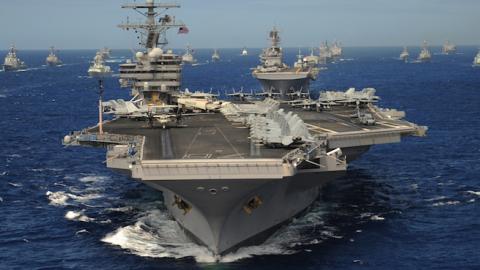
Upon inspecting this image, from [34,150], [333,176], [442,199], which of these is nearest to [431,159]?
[442,199]

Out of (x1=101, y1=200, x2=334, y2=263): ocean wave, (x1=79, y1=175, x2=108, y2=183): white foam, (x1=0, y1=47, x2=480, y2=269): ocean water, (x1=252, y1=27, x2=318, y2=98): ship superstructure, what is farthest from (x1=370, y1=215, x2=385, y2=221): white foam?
(x1=252, y1=27, x2=318, y2=98): ship superstructure

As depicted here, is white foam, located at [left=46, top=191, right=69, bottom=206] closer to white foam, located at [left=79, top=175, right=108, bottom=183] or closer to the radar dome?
white foam, located at [left=79, top=175, right=108, bottom=183]

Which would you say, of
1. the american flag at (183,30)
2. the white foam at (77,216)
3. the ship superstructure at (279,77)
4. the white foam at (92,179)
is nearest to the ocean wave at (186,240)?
the white foam at (77,216)

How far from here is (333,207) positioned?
34250mm

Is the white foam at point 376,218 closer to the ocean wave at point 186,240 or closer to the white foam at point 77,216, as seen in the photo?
the ocean wave at point 186,240

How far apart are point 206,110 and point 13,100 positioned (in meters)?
56.2

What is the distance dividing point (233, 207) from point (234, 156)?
8.91 feet

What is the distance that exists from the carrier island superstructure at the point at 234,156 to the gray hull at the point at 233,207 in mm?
42

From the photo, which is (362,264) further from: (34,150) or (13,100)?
(13,100)

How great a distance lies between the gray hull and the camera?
24969 millimetres

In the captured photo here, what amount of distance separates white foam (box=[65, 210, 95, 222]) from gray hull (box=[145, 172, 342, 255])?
17.7ft

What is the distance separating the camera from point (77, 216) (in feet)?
110

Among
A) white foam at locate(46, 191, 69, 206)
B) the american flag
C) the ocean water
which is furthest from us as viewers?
the american flag

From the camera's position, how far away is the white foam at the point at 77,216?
108 ft
